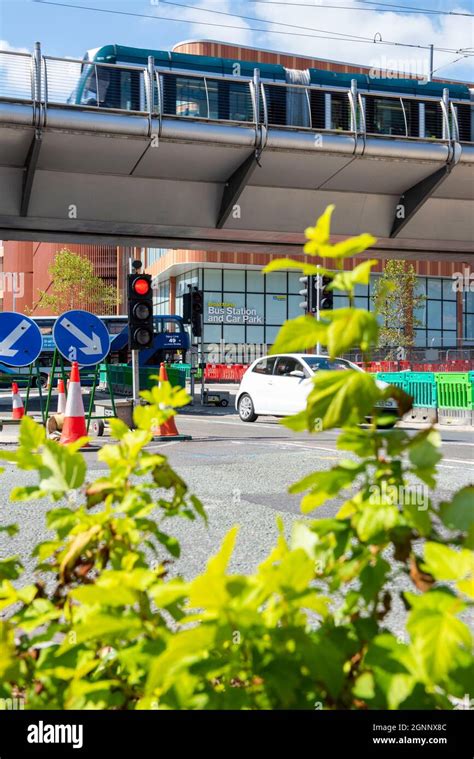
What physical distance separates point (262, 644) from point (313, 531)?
0.72 ft

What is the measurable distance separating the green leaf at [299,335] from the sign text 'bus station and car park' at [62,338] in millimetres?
11482

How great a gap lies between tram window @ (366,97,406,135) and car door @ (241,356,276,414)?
6.66m

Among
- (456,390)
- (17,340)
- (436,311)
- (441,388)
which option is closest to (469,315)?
(436,311)

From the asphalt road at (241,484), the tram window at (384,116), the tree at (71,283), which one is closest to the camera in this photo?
the asphalt road at (241,484)

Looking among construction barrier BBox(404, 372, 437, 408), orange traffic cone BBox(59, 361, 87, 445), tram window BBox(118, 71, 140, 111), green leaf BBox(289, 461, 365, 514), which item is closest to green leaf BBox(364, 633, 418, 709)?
green leaf BBox(289, 461, 365, 514)

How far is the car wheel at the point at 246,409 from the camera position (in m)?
18.9

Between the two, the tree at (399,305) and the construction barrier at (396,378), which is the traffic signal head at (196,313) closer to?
the construction barrier at (396,378)

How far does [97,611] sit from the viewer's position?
4.11ft

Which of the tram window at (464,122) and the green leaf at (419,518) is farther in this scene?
the tram window at (464,122)

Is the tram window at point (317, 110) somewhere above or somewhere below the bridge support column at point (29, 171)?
above

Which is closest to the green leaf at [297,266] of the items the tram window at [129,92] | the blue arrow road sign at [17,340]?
the blue arrow road sign at [17,340]

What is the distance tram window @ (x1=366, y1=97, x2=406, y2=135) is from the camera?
67.1ft
